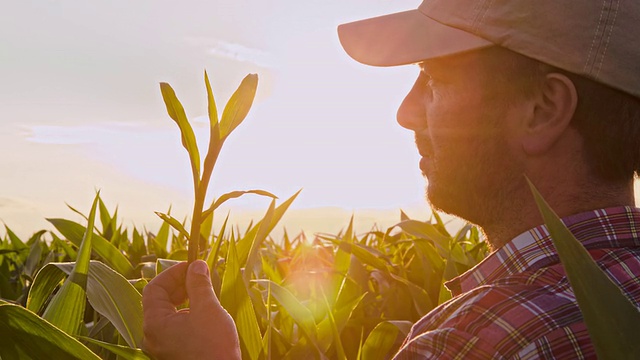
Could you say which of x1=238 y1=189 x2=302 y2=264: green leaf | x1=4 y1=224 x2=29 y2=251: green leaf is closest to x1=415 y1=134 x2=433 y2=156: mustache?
x1=238 y1=189 x2=302 y2=264: green leaf

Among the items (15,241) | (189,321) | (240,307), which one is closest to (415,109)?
(240,307)

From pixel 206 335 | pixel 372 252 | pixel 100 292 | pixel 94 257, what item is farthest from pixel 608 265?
pixel 94 257

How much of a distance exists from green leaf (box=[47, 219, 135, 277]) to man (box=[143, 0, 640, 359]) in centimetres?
72

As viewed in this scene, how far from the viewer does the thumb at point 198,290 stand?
0.89 m

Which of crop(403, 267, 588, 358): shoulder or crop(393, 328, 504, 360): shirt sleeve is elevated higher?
crop(403, 267, 588, 358): shoulder

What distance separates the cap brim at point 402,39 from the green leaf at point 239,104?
485 millimetres

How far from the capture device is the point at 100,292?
1038mm

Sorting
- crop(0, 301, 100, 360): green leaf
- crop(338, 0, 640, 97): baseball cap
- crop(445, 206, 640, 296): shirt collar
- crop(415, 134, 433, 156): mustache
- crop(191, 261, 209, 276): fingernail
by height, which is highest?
crop(338, 0, 640, 97): baseball cap

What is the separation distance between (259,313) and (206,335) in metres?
0.57

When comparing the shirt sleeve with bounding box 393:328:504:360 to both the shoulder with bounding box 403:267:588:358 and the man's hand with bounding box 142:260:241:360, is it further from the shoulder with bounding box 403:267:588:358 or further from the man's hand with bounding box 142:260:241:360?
the man's hand with bounding box 142:260:241:360

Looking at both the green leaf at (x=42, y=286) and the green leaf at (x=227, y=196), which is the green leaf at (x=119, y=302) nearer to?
the green leaf at (x=42, y=286)

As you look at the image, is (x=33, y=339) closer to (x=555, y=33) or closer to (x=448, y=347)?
(x=448, y=347)

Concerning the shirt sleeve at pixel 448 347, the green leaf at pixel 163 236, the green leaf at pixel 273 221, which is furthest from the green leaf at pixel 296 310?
the green leaf at pixel 163 236

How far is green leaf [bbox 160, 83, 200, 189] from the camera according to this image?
2.65ft
